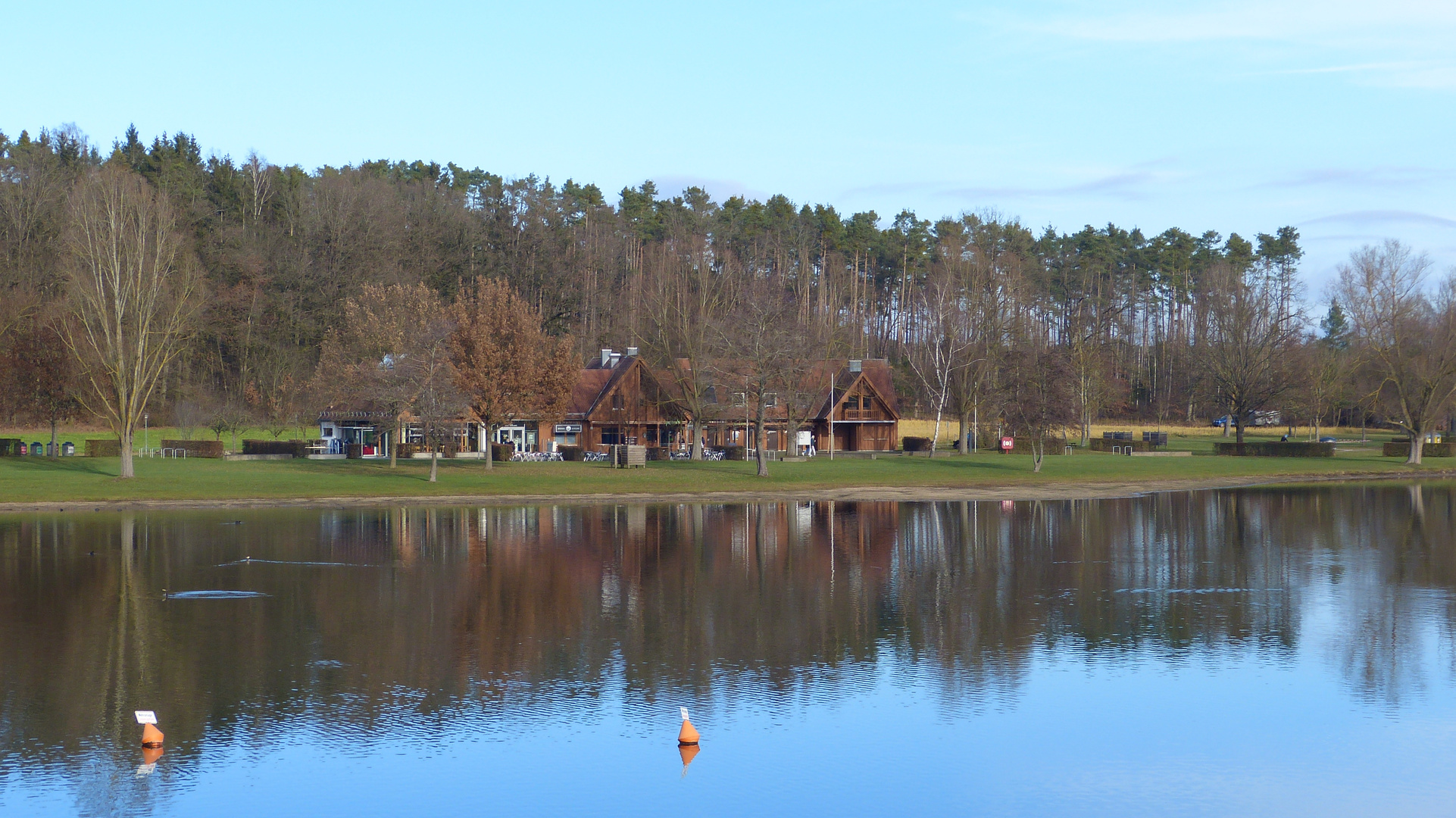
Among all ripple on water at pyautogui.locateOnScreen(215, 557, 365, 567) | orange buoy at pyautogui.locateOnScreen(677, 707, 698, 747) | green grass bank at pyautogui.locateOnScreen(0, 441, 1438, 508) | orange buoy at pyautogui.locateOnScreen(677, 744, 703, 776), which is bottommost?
orange buoy at pyautogui.locateOnScreen(677, 744, 703, 776)

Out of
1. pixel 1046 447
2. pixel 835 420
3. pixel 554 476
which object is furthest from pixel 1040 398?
pixel 554 476

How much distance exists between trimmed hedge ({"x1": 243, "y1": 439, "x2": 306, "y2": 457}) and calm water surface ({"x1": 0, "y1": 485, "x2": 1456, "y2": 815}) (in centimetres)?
4750

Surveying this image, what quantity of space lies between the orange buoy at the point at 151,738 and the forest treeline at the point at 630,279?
55.9 metres

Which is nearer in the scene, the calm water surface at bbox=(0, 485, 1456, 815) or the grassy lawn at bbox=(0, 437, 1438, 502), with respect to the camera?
the calm water surface at bbox=(0, 485, 1456, 815)

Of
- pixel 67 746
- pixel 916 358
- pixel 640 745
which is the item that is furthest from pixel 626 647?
pixel 916 358

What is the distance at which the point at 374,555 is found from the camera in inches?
1251

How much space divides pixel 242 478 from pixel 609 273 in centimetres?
6815

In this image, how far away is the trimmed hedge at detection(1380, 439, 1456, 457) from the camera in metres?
88.8

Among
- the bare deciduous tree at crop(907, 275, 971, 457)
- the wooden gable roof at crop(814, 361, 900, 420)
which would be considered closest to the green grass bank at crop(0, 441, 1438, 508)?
the wooden gable roof at crop(814, 361, 900, 420)

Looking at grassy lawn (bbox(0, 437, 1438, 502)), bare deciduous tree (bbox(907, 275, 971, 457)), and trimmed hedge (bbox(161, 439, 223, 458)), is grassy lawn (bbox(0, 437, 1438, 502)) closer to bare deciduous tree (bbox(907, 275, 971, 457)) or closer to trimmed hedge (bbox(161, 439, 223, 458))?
trimmed hedge (bbox(161, 439, 223, 458))

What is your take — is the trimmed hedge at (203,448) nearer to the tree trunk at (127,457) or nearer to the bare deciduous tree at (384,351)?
the bare deciduous tree at (384,351)

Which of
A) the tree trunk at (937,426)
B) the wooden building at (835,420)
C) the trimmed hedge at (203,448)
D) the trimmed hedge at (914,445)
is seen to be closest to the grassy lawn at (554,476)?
the tree trunk at (937,426)

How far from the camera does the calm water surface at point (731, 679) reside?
513 inches

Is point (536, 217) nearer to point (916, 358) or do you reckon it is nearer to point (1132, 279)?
point (916, 358)
